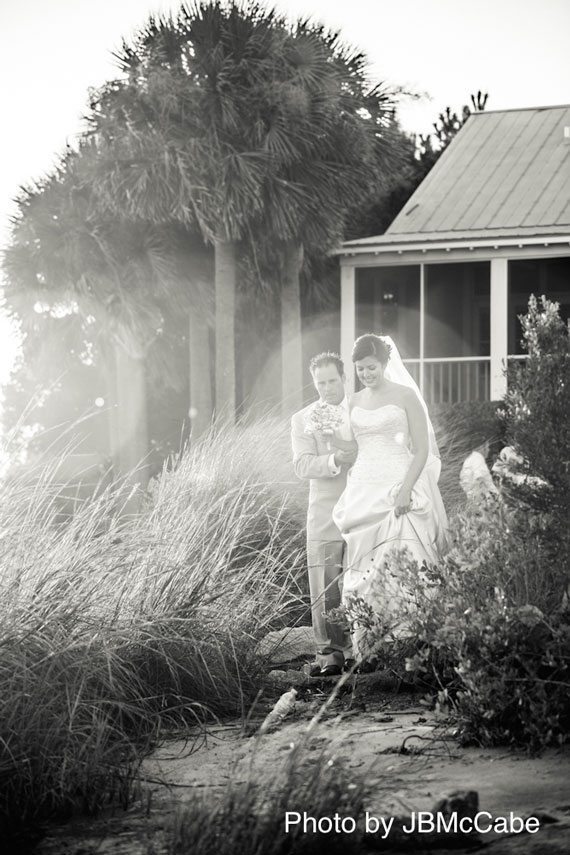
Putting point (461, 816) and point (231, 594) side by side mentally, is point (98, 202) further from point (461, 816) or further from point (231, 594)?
point (461, 816)

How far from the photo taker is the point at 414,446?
6535 mm

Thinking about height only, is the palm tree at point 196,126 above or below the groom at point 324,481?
above

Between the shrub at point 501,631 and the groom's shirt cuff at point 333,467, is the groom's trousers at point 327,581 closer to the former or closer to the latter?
the groom's shirt cuff at point 333,467

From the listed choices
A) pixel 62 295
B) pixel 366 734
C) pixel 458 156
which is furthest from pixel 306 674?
pixel 458 156

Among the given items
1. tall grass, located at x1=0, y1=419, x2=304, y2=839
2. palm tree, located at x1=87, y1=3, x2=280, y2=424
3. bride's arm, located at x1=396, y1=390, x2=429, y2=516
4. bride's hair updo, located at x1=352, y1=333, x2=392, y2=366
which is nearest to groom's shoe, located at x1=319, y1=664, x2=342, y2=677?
tall grass, located at x1=0, y1=419, x2=304, y2=839

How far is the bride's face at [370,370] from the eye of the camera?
649cm

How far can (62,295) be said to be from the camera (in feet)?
61.8

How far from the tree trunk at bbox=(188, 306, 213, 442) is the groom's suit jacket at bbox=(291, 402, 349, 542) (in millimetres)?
11843

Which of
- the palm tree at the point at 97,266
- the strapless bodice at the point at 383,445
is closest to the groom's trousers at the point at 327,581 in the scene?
the strapless bodice at the point at 383,445

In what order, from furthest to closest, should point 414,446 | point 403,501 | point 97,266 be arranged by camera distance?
point 97,266 → point 414,446 → point 403,501

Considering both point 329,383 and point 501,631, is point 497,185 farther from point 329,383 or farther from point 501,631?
point 501,631

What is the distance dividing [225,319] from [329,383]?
11.4 m

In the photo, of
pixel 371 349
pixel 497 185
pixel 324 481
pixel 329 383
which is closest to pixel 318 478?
pixel 324 481

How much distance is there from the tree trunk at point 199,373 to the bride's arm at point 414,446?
39.6 feet
